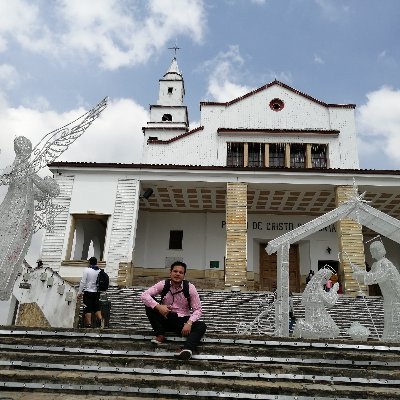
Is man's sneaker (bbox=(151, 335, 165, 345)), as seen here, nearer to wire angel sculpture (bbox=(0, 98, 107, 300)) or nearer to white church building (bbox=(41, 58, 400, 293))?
wire angel sculpture (bbox=(0, 98, 107, 300))

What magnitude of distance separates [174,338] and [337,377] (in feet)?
6.24

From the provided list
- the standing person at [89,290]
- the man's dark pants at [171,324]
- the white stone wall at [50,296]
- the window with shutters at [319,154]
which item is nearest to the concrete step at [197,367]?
the man's dark pants at [171,324]

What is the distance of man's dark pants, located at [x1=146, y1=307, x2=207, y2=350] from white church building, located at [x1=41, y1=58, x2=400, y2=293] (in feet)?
34.4

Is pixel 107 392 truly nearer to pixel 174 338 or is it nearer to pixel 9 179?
pixel 174 338

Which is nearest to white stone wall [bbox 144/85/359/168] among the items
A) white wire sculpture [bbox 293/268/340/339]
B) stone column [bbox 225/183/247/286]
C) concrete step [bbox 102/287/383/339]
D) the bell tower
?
stone column [bbox 225/183/247/286]

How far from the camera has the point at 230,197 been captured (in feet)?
55.5

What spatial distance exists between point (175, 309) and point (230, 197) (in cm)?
1176

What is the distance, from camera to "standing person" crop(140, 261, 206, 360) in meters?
5.02

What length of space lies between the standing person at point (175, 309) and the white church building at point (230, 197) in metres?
10.4

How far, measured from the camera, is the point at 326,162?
21.7m

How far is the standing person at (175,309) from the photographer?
5.02 metres

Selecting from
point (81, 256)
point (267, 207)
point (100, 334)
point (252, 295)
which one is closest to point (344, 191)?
point (267, 207)

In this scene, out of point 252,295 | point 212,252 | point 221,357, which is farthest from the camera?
point 212,252

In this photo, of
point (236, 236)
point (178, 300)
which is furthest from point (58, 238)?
point (178, 300)
